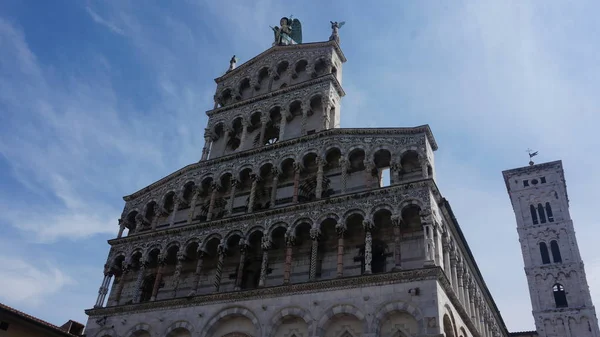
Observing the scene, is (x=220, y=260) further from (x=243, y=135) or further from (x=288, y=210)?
(x=243, y=135)

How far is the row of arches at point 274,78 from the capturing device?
27.3 m

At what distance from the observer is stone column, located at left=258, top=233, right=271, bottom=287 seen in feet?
64.7

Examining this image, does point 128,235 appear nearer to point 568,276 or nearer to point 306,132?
point 306,132

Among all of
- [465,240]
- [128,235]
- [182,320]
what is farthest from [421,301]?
[128,235]

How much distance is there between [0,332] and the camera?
18766 mm

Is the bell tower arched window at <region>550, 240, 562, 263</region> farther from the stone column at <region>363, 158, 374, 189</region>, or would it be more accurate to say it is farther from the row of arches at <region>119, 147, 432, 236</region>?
the stone column at <region>363, 158, 374, 189</region>

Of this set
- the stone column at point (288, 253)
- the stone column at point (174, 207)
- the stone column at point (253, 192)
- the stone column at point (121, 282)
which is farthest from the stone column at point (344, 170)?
the stone column at point (121, 282)

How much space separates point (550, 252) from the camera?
46.4m

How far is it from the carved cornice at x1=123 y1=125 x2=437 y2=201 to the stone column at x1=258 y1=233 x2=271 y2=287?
506 centimetres

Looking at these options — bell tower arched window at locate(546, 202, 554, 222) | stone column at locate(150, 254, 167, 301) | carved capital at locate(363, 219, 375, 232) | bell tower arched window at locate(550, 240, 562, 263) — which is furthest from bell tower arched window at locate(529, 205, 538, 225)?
stone column at locate(150, 254, 167, 301)

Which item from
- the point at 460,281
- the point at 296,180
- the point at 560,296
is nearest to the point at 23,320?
the point at 296,180

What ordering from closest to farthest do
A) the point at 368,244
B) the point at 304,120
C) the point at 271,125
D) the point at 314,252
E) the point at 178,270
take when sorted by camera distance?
1. the point at 368,244
2. the point at 314,252
3. the point at 178,270
4. the point at 304,120
5. the point at 271,125

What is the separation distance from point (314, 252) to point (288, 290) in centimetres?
177

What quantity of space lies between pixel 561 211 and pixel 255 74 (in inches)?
1372
